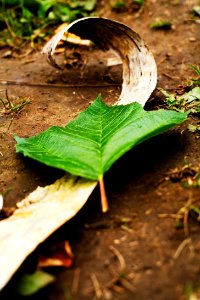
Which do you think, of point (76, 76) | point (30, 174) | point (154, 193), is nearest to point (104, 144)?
point (154, 193)

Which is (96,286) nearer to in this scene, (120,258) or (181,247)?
(120,258)

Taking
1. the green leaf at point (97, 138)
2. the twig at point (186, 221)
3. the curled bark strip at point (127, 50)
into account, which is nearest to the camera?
the twig at point (186, 221)

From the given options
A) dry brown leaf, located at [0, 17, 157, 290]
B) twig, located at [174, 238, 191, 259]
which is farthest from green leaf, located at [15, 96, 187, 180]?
twig, located at [174, 238, 191, 259]

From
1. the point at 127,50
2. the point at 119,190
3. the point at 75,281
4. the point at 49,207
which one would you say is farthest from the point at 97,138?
the point at 127,50

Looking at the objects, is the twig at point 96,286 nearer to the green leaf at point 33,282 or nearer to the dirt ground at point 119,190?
the dirt ground at point 119,190

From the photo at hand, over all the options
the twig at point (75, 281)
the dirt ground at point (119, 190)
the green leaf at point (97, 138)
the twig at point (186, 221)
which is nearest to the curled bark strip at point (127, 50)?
the dirt ground at point (119, 190)

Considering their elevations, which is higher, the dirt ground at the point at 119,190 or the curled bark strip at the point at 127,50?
the curled bark strip at the point at 127,50

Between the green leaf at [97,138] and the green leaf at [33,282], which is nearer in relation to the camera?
the green leaf at [33,282]

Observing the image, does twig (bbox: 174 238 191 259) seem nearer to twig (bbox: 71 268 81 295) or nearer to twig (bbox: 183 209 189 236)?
twig (bbox: 183 209 189 236)
